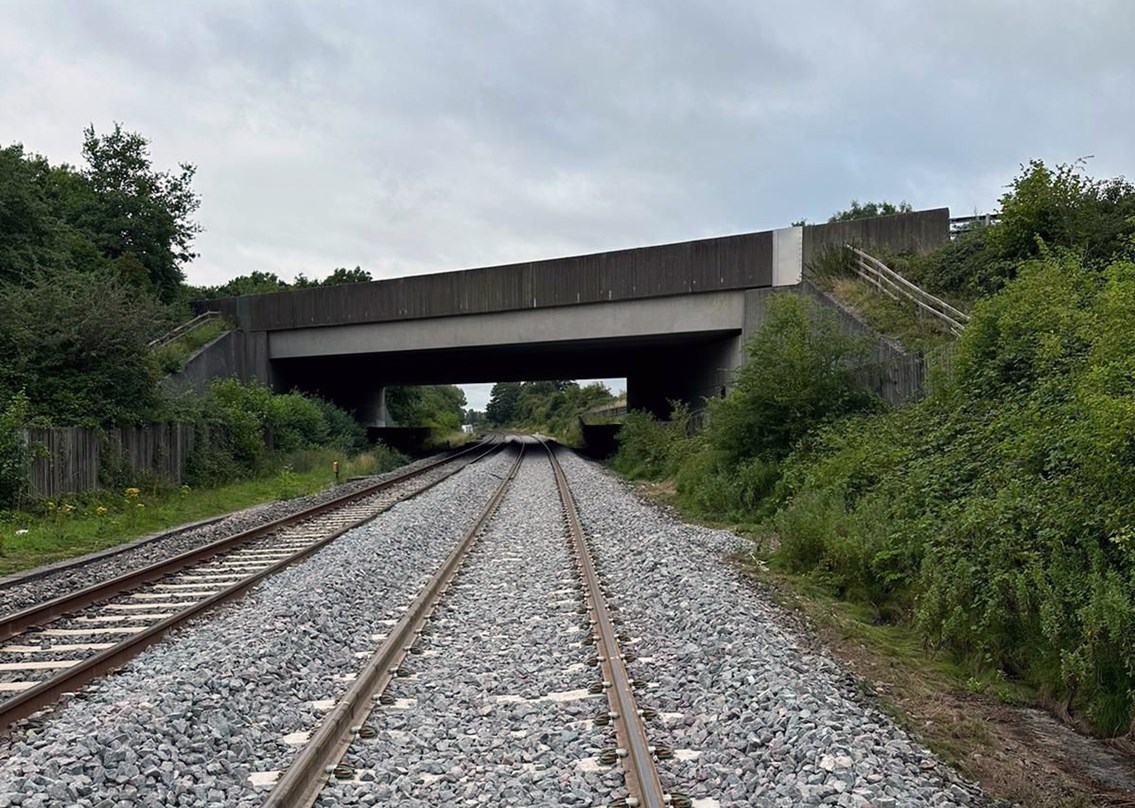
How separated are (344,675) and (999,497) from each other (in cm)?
594

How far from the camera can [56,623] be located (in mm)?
8391

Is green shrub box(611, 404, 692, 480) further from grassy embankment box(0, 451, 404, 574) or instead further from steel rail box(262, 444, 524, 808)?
steel rail box(262, 444, 524, 808)

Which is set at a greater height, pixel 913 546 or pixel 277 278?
pixel 277 278

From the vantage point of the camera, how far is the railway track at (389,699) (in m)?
4.34

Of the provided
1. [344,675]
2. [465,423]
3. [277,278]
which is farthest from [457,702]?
[465,423]

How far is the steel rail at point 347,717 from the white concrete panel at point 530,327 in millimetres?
18649

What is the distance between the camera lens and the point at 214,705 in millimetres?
5426

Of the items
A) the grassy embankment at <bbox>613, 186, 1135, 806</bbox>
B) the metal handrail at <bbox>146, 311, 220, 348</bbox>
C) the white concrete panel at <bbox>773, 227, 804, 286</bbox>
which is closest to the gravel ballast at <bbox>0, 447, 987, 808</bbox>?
the grassy embankment at <bbox>613, 186, 1135, 806</bbox>

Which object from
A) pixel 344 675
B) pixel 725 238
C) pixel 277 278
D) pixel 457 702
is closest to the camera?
pixel 457 702

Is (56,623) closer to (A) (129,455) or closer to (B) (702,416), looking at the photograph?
(A) (129,455)

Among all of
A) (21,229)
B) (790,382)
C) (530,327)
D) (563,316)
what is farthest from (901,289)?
(21,229)

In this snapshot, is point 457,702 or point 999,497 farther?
point 999,497

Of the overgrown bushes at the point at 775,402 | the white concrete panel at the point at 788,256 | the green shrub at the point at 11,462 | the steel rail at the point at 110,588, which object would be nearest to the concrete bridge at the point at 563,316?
the white concrete panel at the point at 788,256

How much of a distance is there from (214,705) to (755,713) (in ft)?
11.0
